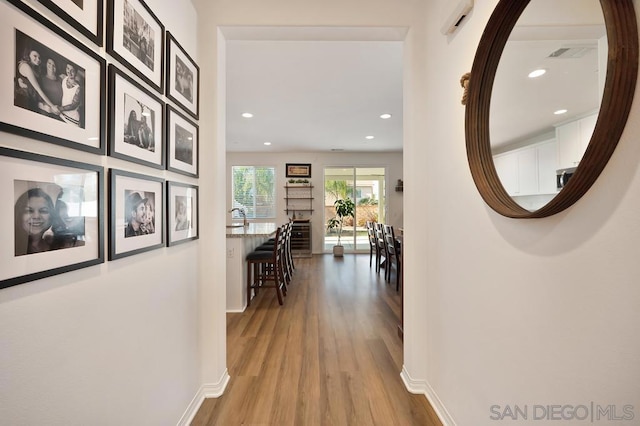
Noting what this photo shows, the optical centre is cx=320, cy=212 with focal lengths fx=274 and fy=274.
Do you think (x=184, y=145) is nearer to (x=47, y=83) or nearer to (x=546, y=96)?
(x=47, y=83)

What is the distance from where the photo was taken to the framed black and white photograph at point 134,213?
3.34 feet

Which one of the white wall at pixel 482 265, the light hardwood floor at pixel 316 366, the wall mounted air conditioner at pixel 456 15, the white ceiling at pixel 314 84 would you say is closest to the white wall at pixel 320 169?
the white ceiling at pixel 314 84

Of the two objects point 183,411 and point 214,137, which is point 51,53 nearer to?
point 214,137

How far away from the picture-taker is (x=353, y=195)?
7.75m

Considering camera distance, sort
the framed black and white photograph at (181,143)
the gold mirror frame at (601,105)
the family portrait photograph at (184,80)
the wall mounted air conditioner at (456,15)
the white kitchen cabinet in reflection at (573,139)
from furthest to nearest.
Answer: the family portrait photograph at (184,80) → the framed black and white photograph at (181,143) → the wall mounted air conditioner at (456,15) → the white kitchen cabinet in reflection at (573,139) → the gold mirror frame at (601,105)

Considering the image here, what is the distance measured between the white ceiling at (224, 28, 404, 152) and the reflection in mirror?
116cm

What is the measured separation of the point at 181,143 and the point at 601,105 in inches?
68.1

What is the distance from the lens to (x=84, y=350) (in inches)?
34.9

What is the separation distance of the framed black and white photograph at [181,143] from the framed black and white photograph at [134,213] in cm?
19

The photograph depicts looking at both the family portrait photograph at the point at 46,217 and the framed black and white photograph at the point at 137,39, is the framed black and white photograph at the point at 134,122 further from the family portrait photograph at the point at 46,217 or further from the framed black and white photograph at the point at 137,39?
the family portrait photograph at the point at 46,217

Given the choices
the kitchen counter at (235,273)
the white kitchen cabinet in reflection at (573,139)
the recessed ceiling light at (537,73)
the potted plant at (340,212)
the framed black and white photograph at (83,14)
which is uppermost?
the framed black and white photograph at (83,14)

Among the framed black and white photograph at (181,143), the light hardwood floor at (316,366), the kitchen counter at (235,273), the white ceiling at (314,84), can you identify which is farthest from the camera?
the kitchen counter at (235,273)

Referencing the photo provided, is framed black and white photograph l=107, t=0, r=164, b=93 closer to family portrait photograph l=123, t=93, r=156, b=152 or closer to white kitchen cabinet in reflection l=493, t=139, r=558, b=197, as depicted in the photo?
family portrait photograph l=123, t=93, r=156, b=152

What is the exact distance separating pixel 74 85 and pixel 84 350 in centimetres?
84
